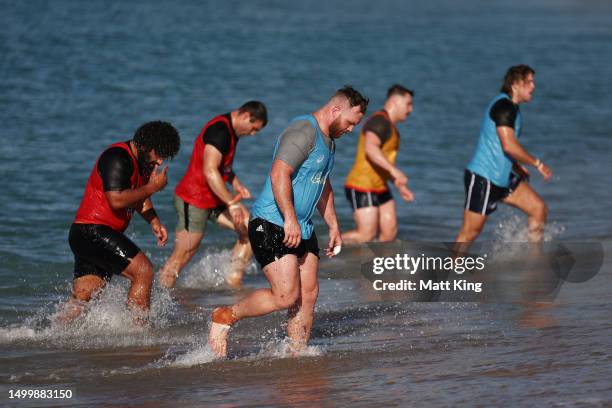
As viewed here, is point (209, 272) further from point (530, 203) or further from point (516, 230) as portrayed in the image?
point (516, 230)

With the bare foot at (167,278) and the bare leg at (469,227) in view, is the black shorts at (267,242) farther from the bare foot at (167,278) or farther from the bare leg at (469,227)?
the bare leg at (469,227)

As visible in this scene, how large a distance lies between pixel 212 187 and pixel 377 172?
98.5 inches

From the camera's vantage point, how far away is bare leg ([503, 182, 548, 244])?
407 inches

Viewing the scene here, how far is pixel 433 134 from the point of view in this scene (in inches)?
832

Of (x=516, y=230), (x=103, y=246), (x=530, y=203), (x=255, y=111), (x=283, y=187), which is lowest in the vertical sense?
(x=516, y=230)

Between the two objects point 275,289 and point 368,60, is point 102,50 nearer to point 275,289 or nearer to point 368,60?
point 368,60

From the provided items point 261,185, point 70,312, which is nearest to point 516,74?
point 70,312

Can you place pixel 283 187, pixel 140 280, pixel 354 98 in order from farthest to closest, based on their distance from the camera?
pixel 140 280 → pixel 354 98 → pixel 283 187

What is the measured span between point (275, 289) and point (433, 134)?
1489 centimetres

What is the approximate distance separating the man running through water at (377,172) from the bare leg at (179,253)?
2.12 meters

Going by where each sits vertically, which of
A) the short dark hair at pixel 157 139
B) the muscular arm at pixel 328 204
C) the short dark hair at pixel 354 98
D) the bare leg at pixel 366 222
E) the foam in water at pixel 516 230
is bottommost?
the foam in water at pixel 516 230

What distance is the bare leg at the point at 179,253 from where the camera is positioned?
375 inches

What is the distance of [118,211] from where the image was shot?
7.55 metres

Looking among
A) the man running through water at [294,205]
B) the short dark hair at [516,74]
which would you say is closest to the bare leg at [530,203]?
the short dark hair at [516,74]
